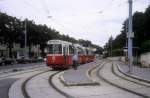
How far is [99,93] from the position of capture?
59.7 feet

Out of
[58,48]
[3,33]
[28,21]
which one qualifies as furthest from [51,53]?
[28,21]

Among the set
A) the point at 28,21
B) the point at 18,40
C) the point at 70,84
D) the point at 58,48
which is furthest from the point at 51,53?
the point at 28,21

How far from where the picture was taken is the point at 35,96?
1748cm

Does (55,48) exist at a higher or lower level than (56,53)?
higher

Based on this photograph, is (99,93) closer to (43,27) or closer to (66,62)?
(66,62)

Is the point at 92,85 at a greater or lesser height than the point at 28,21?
lesser

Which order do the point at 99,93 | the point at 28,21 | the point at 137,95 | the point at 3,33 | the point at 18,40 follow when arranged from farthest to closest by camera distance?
the point at 28,21 → the point at 18,40 → the point at 3,33 → the point at 99,93 → the point at 137,95

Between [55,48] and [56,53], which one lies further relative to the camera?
[56,53]

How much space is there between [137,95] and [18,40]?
80733mm

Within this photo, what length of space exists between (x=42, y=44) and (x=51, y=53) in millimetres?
72369

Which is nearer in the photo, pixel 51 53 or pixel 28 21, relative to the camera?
pixel 51 53

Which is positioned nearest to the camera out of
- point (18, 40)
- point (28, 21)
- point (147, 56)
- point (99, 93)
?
point (99, 93)

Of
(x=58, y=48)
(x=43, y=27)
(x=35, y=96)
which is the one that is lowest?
(x=35, y=96)

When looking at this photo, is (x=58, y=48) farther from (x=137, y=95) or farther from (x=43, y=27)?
(x=43, y=27)
